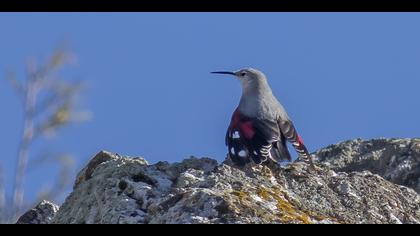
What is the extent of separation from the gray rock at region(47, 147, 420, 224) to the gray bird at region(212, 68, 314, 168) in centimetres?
62

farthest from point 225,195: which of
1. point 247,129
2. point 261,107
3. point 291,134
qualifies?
point 261,107

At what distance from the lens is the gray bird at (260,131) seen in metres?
5.88

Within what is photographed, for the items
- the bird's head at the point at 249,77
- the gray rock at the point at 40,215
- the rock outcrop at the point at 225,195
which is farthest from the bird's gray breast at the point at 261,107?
the gray rock at the point at 40,215

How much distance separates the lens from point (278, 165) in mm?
5320

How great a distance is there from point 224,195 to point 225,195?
1 cm

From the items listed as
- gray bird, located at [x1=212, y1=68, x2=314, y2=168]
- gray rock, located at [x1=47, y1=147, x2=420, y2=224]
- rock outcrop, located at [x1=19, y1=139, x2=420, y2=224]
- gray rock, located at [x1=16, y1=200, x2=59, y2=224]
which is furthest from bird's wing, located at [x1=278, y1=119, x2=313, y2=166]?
gray rock, located at [x1=16, y1=200, x2=59, y2=224]

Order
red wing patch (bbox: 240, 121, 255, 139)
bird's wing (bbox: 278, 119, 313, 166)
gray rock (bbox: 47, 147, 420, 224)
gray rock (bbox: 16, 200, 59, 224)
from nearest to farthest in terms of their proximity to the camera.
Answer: gray rock (bbox: 47, 147, 420, 224) → gray rock (bbox: 16, 200, 59, 224) → bird's wing (bbox: 278, 119, 313, 166) → red wing patch (bbox: 240, 121, 255, 139)

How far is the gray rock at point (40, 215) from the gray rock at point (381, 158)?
195 centimetres

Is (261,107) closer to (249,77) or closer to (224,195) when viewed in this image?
(249,77)

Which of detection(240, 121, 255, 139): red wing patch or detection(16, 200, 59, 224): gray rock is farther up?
detection(240, 121, 255, 139): red wing patch

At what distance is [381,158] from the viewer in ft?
19.3

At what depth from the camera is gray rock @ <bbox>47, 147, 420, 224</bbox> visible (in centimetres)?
382

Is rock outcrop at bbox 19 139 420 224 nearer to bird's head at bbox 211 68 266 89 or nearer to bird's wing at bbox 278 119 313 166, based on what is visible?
bird's wing at bbox 278 119 313 166

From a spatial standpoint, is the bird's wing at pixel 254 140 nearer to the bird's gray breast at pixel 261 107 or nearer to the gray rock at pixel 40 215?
the bird's gray breast at pixel 261 107
